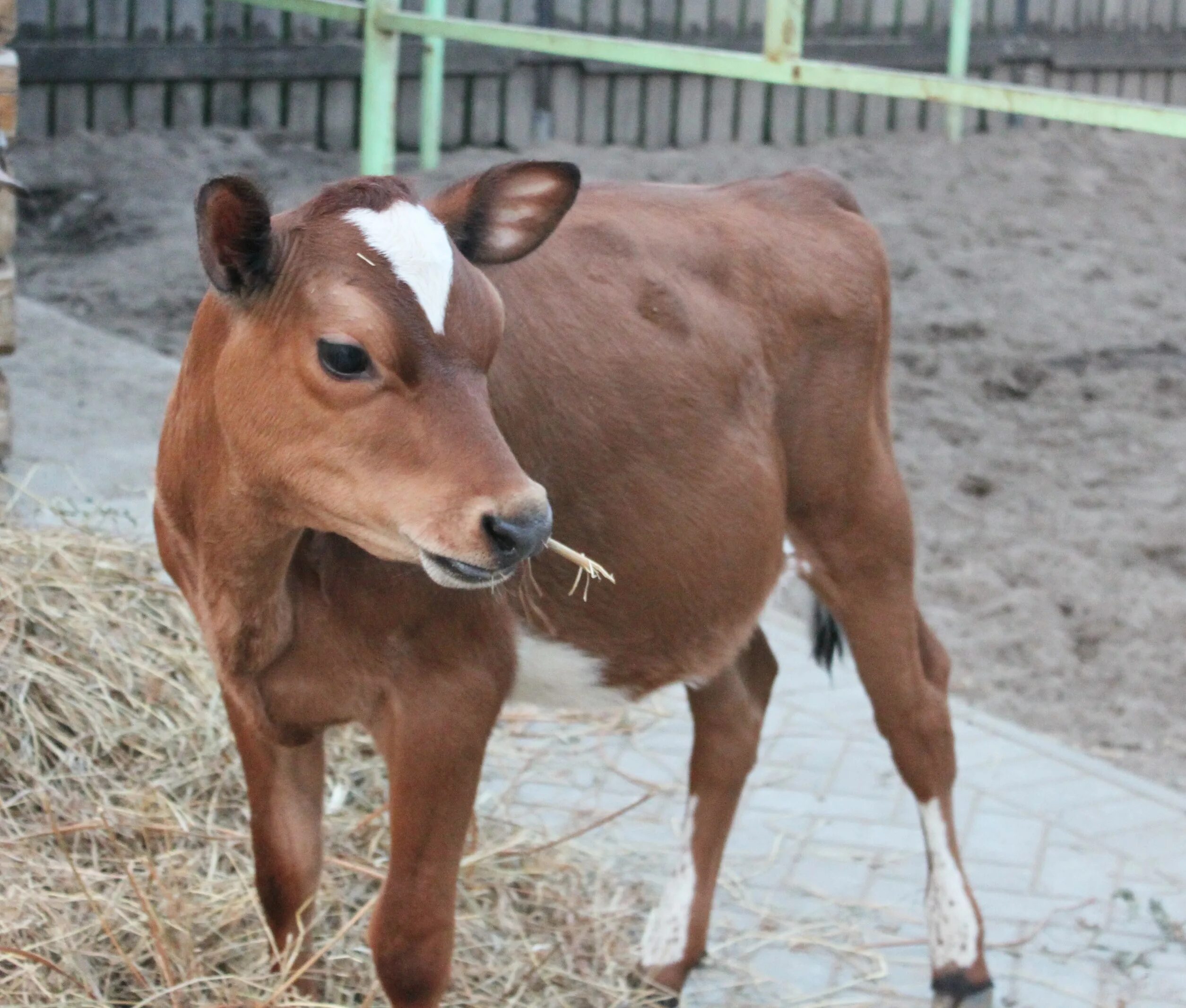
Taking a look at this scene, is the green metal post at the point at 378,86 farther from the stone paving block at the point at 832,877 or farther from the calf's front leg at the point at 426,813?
the calf's front leg at the point at 426,813

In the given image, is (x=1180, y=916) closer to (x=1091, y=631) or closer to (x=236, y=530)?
(x=1091, y=631)

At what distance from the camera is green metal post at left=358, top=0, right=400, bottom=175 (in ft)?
21.5

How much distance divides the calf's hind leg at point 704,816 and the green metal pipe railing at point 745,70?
1696 mm

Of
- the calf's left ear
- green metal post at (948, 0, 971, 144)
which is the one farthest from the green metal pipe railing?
green metal post at (948, 0, 971, 144)

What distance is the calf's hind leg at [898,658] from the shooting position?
4.01 metres

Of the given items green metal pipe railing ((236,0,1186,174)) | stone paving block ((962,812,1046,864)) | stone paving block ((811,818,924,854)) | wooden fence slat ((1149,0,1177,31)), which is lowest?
stone paving block ((811,818,924,854))

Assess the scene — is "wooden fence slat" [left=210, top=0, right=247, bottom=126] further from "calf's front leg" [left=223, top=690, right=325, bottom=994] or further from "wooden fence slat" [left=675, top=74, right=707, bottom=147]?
"calf's front leg" [left=223, top=690, right=325, bottom=994]

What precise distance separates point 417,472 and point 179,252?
6.84 meters

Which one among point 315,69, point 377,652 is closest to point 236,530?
point 377,652

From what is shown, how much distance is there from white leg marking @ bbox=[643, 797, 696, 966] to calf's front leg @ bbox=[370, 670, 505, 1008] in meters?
0.88

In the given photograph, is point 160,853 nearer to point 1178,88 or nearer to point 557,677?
point 557,677

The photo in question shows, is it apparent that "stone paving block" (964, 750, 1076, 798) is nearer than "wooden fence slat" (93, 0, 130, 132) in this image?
Yes

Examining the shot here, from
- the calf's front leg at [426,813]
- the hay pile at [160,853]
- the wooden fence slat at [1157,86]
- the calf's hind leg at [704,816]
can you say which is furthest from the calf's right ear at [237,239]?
the wooden fence slat at [1157,86]

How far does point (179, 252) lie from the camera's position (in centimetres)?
916
